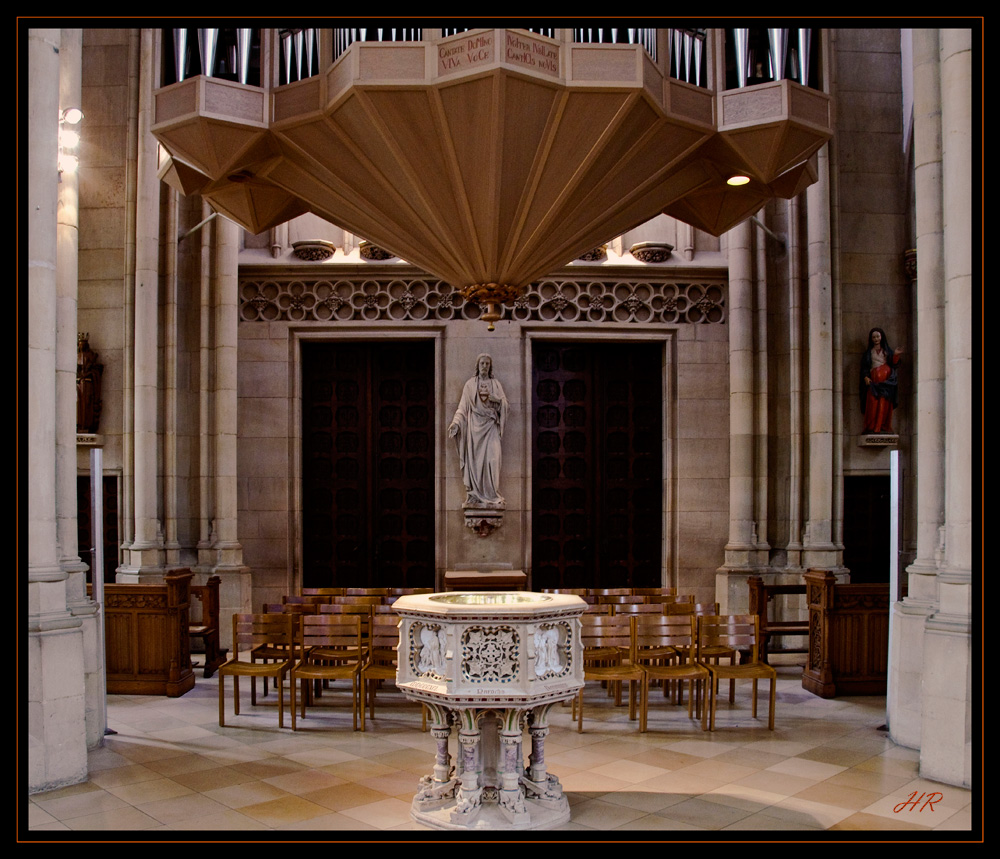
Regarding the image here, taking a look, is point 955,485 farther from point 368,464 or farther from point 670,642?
point 368,464

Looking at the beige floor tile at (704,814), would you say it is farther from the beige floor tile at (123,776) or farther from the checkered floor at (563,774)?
the beige floor tile at (123,776)

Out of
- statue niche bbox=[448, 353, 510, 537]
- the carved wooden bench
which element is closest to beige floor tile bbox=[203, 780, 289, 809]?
the carved wooden bench

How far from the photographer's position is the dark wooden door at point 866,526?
1060 cm

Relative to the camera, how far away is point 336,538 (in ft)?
36.9

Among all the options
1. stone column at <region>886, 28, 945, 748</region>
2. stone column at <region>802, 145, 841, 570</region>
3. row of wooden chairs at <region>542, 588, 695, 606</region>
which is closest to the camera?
stone column at <region>886, 28, 945, 748</region>

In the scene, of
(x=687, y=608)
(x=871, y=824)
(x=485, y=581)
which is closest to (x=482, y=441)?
(x=485, y=581)

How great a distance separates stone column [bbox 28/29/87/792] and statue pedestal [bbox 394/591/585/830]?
2.02 metres

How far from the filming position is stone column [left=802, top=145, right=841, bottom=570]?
33.0 feet

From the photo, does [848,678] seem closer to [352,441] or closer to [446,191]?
[446,191]

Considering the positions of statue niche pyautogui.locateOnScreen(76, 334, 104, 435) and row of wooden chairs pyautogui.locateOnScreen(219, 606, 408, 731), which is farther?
statue niche pyautogui.locateOnScreen(76, 334, 104, 435)

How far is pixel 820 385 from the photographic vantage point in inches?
398

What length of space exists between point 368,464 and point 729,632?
18.7 ft

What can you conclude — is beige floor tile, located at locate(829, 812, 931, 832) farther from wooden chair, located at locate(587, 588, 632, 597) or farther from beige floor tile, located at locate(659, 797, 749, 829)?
wooden chair, located at locate(587, 588, 632, 597)
